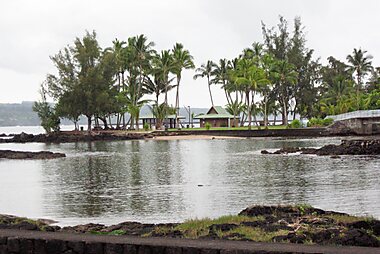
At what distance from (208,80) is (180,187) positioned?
211 ft

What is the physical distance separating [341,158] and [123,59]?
4843cm

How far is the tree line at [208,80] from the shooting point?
69750mm

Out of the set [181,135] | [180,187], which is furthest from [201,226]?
[181,135]

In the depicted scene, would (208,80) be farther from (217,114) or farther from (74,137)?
(74,137)

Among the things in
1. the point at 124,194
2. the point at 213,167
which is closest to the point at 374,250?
the point at 124,194

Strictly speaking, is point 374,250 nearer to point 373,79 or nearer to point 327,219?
point 327,219

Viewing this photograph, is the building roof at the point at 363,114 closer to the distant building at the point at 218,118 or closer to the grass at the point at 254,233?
the distant building at the point at 218,118

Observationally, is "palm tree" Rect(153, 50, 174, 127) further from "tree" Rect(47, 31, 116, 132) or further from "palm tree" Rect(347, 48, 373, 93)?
"palm tree" Rect(347, 48, 373, 93)

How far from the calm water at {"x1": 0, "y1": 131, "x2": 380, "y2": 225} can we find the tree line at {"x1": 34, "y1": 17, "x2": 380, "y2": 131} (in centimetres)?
3652

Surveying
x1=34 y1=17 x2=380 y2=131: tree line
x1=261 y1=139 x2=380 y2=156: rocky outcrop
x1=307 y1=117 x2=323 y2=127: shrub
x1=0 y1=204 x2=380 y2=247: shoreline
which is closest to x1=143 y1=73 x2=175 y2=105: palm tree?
x1=34 y1=17 x2=380 y2=131: tree line

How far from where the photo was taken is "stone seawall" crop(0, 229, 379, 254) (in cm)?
652

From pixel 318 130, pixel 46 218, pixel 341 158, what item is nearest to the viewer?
pixel 46 218

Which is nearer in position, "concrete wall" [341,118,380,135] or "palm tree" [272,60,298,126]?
"concrete wall" [341,118,380,135]

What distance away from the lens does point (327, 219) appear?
32.6 feet
